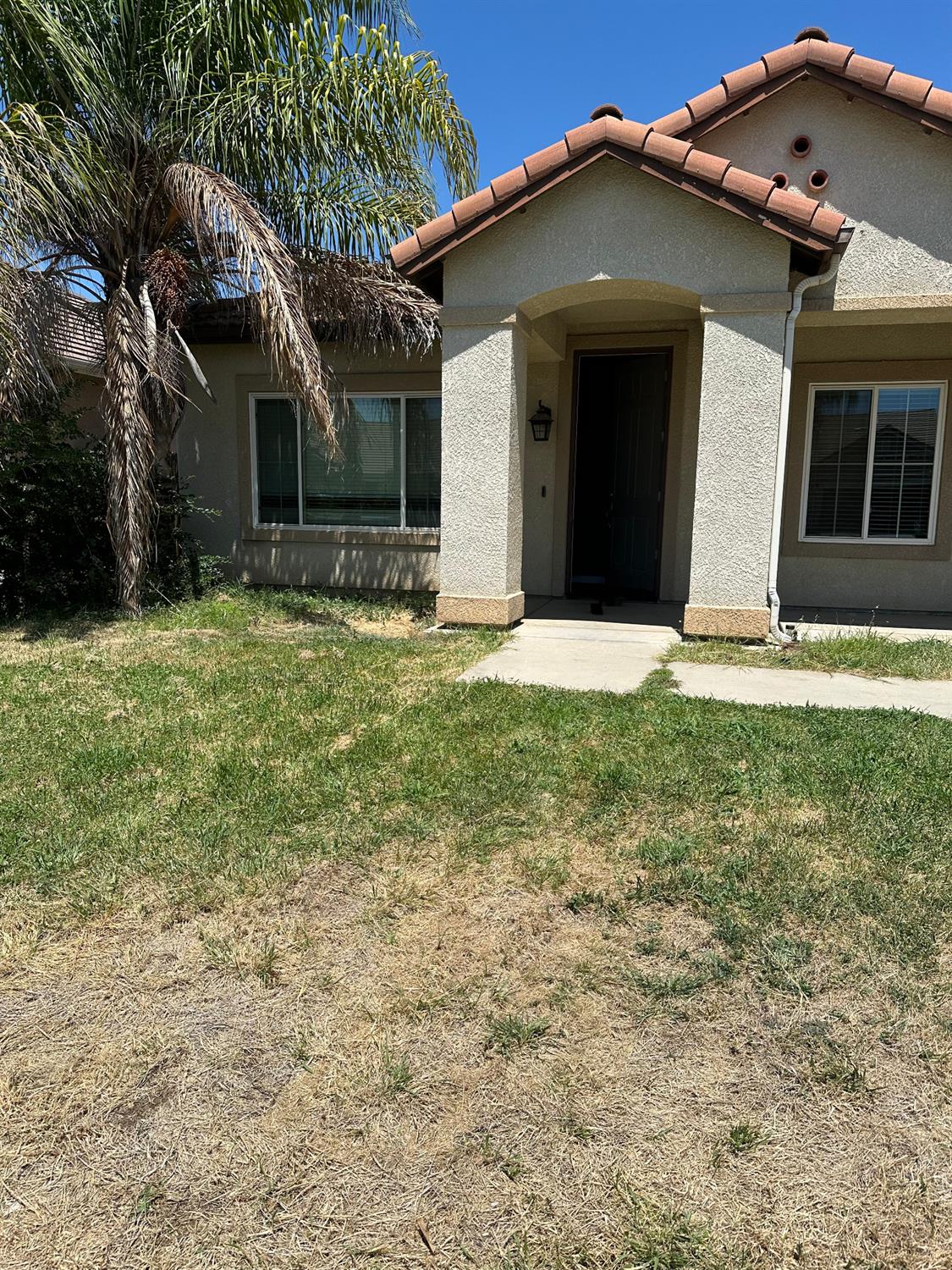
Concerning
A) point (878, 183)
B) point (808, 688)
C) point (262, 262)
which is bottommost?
point (808, 688)

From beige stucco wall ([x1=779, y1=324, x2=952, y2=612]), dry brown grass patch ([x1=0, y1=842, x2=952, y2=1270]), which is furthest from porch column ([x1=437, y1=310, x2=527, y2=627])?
dry brown grass patch ([x1=0, y1=842, x2=952, y2=1270])

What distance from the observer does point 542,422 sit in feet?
34.7

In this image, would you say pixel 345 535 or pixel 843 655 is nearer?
pixel 843 655

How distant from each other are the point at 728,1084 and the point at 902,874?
4.94 feet

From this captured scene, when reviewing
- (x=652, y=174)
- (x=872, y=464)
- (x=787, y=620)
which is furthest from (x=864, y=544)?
(x=652, y=174)

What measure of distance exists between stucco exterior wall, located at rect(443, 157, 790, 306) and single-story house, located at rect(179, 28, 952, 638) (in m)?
0.02

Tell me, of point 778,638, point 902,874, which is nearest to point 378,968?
point 902,874

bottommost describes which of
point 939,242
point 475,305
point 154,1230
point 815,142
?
point 154,1230

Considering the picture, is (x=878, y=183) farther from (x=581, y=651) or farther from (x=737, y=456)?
(x=581, y=651)

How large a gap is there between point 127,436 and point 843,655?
290 inches

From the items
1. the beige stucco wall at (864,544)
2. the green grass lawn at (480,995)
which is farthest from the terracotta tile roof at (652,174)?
the green grass lawn at (480,995)

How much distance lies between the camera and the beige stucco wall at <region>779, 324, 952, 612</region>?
31.9ft

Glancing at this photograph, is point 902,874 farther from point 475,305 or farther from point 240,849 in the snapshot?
point 475,305

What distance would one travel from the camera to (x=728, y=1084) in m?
2.41
